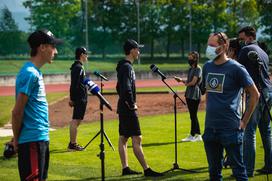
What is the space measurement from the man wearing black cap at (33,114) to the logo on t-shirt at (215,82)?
Answer: 214 cm

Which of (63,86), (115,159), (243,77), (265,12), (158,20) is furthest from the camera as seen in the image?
(265,12)

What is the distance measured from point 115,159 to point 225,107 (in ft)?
16.4

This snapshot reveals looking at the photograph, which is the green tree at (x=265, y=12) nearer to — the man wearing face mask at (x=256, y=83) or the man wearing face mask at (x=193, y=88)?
the man wearing face mask at (x=193, y=88)

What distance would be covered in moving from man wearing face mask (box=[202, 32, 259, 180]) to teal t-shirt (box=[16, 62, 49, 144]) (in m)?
2.22

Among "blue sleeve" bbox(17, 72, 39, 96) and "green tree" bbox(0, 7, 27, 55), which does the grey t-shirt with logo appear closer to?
"blue sleeve" bbox(17, 72, 39, 96)

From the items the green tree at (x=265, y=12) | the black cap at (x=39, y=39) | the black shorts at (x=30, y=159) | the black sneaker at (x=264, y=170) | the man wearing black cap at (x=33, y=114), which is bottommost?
the black sneaker at (x=264, y=170)

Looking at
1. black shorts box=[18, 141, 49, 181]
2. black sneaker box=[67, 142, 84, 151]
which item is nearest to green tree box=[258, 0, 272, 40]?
black sneaker box=[67, 142, 84, 151]

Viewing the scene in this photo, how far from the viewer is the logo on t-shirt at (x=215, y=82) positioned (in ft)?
23.1

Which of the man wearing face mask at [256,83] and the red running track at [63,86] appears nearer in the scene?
the man wearing face mask at [256,83]

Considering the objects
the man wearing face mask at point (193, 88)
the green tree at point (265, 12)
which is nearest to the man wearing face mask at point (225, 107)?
the man wearing face mask at point (193, 88)

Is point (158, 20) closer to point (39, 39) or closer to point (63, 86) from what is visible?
point (63, 86)

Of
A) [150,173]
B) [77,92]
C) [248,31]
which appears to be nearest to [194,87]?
[77,92]

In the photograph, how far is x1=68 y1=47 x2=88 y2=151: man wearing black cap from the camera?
41.8 feet

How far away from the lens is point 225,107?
7035 millimetres
